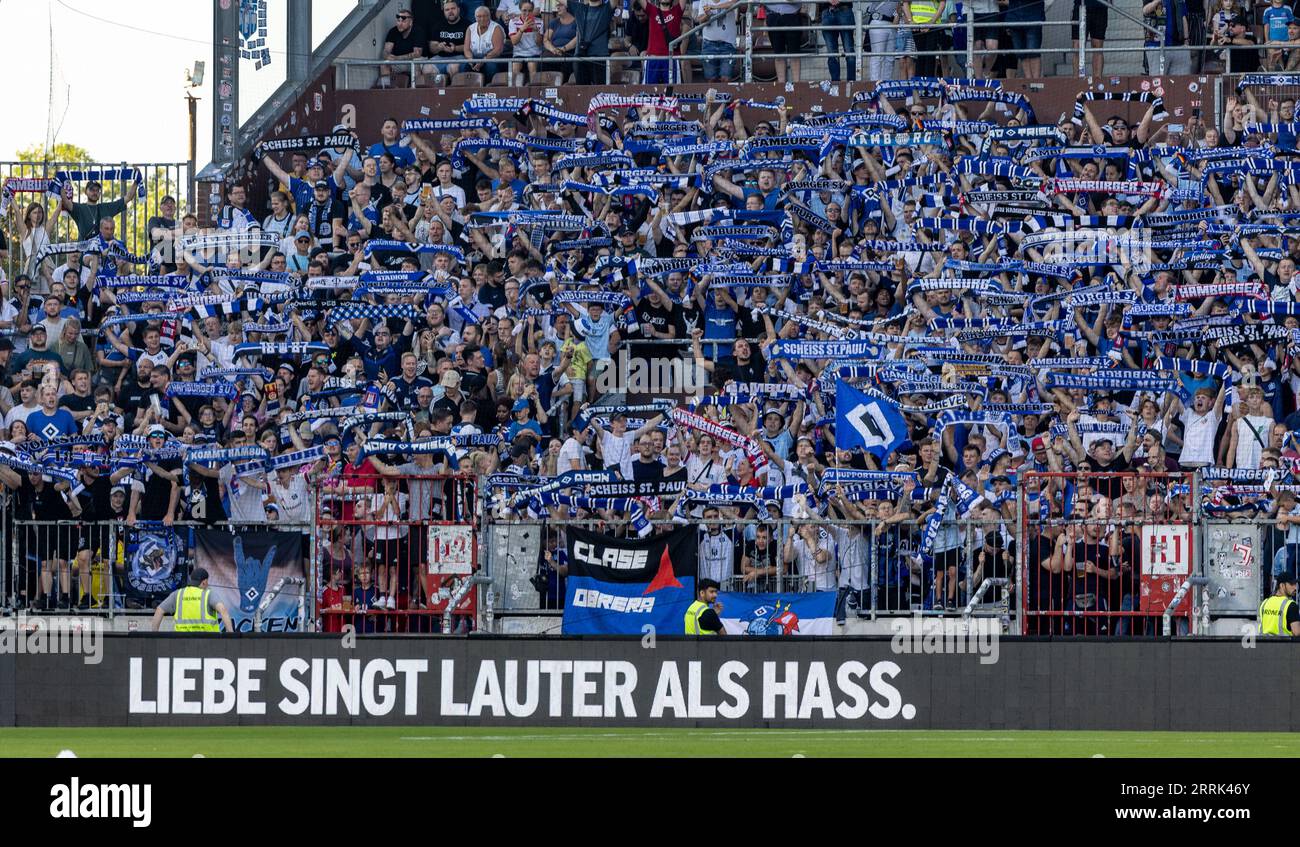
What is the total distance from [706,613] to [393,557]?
10.6 ft

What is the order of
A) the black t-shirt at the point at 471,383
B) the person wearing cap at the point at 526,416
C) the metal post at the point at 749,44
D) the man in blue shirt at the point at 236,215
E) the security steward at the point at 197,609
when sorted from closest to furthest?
the security steward at the point at 197,609 < the person wearing cap at the point at 526,416 < the black t-shirt at the point at 471,383 < the man in blue shirt at the point at 236,215 < the metal post at the point at 749,44

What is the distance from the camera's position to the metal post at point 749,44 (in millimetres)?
29234

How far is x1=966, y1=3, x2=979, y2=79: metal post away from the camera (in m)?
28.2

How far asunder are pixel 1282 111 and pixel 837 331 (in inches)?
265

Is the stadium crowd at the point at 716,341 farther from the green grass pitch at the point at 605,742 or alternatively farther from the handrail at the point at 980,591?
the green grass pitch at the point at 605,742

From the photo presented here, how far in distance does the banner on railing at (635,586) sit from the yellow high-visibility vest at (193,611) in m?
3.39

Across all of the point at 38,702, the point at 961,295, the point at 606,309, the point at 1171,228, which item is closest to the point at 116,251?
the point at 606,309

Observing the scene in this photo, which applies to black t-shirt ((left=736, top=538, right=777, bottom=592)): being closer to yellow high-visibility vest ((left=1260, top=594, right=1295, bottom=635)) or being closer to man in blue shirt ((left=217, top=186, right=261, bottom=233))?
yellow high-visibility vest ((left=1260, top=594, right=1295, bottom=635))

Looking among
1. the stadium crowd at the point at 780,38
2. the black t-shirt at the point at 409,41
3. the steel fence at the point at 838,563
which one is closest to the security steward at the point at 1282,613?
the steel fence at the point at 838,563

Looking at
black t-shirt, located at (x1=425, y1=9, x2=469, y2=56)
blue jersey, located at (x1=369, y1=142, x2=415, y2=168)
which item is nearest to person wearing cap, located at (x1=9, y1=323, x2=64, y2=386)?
blue jersey, located at (x1=369, y1=142, x2=415, y2=168)

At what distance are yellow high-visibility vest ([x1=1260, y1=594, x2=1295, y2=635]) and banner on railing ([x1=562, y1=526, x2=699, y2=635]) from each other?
521 centimetres

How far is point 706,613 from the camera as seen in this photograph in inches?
788

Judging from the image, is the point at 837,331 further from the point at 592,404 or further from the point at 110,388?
the point at 110,388
